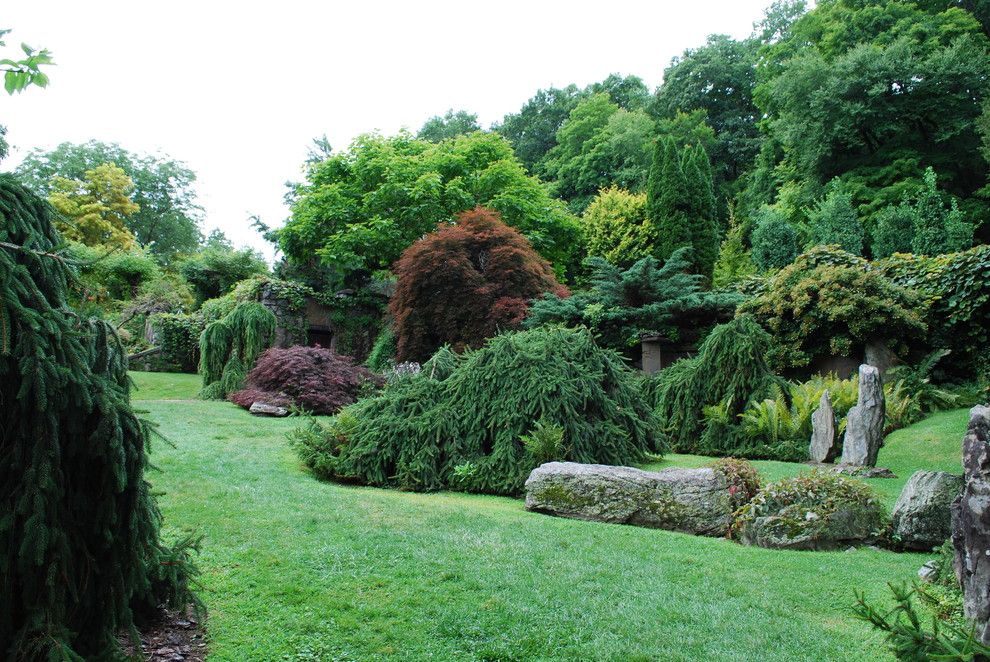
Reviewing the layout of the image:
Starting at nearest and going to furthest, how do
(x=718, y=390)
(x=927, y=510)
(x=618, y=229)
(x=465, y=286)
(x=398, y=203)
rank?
(x=927, y=510)
(x=718, y=390)
(x=465, y=286)
(x=398, y=203)
(x=618, y=229)

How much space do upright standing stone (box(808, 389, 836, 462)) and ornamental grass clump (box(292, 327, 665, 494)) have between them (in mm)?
2229

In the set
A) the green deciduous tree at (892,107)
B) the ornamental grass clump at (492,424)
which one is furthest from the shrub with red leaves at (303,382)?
the green deciduous tree at (892,107)

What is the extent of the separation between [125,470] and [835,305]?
13022mm

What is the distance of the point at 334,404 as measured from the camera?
14961mm

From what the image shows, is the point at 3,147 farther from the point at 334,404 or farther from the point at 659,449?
the point at 334,404

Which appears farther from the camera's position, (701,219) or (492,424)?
(701,219)

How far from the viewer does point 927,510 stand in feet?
18.9

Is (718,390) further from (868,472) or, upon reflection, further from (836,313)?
(868,472)

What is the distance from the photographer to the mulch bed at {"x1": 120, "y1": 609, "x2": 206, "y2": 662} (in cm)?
351

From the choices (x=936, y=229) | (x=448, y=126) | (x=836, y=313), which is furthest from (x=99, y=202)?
(x=936, y=229)

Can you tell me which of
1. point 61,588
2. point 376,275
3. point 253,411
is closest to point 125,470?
point 61,588

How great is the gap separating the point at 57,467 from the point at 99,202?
3887cm

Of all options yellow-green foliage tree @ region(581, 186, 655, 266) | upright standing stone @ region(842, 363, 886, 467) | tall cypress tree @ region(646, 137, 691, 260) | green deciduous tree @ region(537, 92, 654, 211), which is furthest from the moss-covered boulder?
green deciduous tree @ region(537, 92, 654, 211)

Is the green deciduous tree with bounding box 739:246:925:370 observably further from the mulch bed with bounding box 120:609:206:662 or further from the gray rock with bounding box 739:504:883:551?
the mulch bed with bounding box 120:609:206:662
